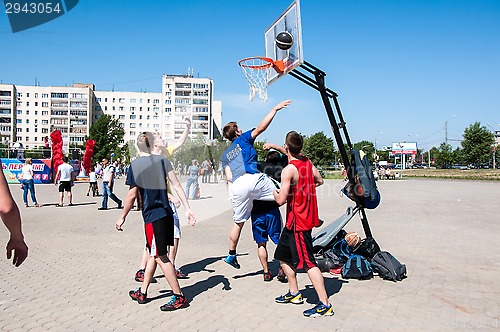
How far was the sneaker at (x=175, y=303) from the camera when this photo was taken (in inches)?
204

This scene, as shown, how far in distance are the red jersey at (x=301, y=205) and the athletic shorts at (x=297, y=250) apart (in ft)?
0.28

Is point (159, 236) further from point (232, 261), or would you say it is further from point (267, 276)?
point (232, 261)

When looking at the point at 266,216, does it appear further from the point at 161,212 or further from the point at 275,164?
the point at 161,212

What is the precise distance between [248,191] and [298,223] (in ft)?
4.15

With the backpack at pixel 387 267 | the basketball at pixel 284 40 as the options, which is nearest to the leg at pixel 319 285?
the backpack at pixel 387 267

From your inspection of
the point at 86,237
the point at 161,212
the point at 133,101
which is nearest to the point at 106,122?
the point at 133,101

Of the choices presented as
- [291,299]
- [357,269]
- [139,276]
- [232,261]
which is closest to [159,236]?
[139,276]

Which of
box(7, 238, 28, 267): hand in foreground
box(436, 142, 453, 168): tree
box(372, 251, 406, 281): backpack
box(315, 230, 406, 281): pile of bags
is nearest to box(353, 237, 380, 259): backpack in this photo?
box(315, 230, 406, 281): pile of bags

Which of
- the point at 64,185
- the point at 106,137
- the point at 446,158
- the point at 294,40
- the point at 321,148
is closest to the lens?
the point at 294,40

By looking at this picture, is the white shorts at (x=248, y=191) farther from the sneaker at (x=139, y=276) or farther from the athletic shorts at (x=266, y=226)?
the sneaker at (x=139, y=276)

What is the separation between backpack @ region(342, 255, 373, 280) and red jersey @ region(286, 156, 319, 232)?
5.20 feet

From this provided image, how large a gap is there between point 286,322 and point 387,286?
2.03 metres

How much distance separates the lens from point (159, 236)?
520cm

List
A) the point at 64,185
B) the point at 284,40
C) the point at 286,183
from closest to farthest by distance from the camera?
1. the point at 286,183
2. the point at 284,40
3. the point at 64,185
